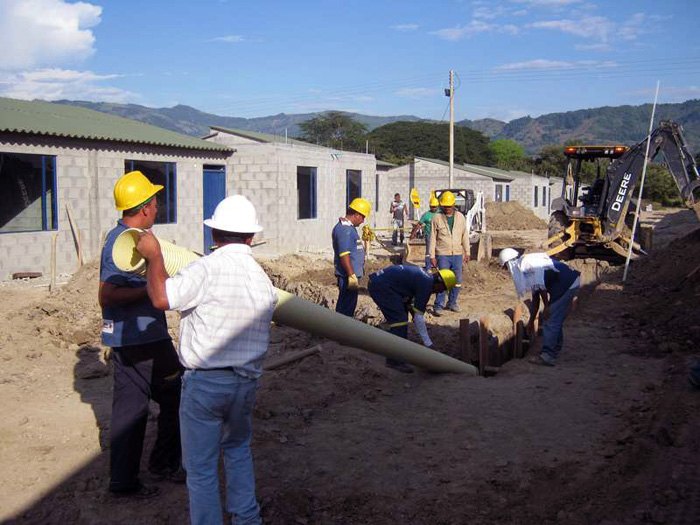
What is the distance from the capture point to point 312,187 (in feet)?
61.9

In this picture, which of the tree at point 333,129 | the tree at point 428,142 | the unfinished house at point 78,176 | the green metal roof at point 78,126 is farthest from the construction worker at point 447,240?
the tree at point 428,142

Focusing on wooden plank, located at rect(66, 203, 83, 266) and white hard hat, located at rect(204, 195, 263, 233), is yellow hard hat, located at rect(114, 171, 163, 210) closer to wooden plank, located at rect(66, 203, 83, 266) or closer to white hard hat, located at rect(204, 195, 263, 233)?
white hard hat, located at rect(204, 195, 263, 233)

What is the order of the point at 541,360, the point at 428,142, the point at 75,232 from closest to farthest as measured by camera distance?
the point at 541,360
the point at 75,232
the point at 428,142

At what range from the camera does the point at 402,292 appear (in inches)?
257

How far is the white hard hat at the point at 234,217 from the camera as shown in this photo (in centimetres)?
294

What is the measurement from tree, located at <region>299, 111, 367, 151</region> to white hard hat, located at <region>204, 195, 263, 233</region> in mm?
70062

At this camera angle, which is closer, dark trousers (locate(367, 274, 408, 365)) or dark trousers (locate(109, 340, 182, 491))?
dark trousers (locate(109, 340, 182, 491))

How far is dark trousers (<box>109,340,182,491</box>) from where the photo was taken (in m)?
3.55

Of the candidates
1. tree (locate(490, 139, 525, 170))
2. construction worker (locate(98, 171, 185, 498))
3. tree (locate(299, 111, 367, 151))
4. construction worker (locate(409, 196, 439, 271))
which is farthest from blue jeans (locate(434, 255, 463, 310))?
tree (locate(299, 111, 367, 151))

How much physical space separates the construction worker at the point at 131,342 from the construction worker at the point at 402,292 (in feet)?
10.3

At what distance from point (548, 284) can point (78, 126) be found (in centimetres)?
1072

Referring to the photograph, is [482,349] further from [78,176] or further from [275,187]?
[275,187]

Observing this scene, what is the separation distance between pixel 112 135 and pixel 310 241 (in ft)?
21.4

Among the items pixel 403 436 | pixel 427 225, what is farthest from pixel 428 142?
pixel 403 436
